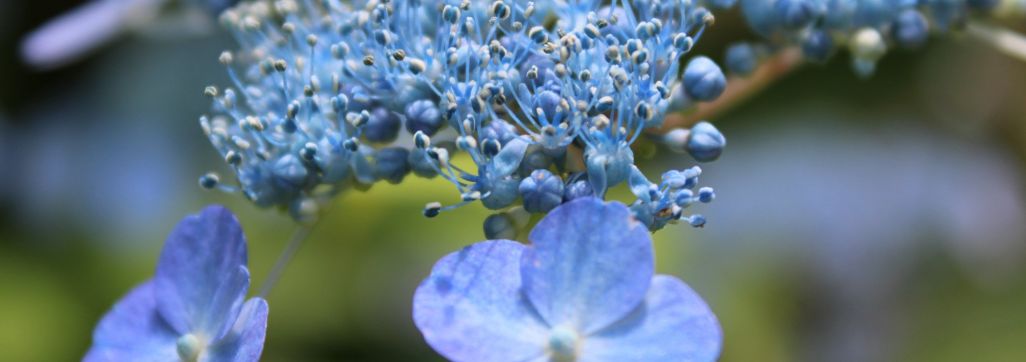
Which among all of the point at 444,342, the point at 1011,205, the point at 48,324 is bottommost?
the point at 1011,205

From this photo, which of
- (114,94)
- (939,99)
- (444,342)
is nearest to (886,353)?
(939,99)

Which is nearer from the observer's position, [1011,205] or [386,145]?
[386,145]

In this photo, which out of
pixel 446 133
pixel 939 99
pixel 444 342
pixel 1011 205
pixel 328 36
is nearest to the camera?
pixel 444 342

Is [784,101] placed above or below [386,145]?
below

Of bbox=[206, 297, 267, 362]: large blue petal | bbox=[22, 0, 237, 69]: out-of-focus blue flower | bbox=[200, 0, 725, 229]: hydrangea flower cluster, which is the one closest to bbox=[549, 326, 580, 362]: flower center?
bbox=[200, 0, 725, 229]: hydrangea flower cluster

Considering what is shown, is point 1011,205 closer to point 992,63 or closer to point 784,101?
point 992,63

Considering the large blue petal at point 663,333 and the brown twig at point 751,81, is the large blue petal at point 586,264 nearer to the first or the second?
the large blue petal at point 663,333

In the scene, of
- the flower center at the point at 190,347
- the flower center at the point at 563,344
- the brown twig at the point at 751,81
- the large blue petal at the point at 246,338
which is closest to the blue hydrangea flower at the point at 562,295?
the flower center at the point at 563,344
